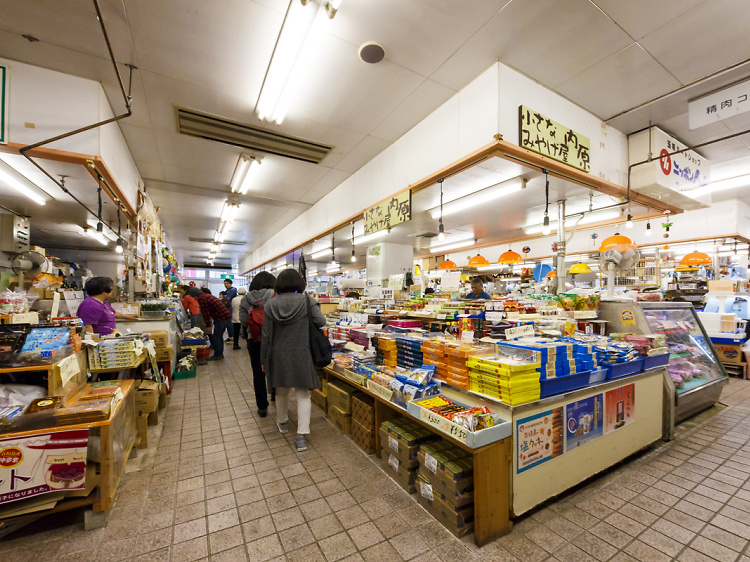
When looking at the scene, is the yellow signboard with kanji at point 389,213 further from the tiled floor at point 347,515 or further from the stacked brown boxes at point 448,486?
the stacked brown boxes at point 448,486

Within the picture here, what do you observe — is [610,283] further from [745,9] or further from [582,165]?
[745,9]

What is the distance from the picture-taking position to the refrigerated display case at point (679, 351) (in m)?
3.71

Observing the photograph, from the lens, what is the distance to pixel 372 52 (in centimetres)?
334

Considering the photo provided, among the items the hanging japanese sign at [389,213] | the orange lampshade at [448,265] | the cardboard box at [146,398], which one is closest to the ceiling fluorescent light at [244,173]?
the hanging japanese sign at [389,213]

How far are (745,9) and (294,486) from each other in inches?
226

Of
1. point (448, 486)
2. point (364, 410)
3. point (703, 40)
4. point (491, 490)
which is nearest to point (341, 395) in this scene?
point (364, 410)

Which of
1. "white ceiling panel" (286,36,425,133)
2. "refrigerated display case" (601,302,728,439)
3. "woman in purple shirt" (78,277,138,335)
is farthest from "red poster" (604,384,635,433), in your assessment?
"woman in purple shirt" (78,277,138,335)

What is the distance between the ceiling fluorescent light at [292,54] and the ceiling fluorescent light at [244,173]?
5.39 feet

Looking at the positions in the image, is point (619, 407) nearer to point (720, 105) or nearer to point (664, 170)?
point (720, 105)

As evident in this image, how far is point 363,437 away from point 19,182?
623 centimetres

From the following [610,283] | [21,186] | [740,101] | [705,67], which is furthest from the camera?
[21,186]

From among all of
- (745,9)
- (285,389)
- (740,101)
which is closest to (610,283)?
(740,101)

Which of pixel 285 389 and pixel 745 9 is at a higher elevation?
pixel 745 9

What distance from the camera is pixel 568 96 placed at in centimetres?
412
